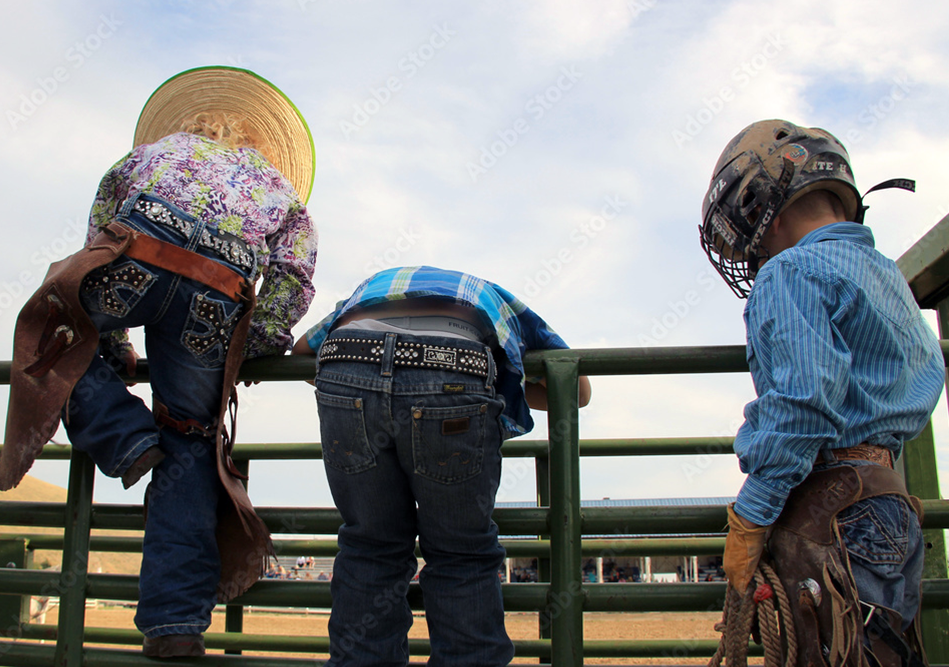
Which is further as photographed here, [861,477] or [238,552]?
[238,552]

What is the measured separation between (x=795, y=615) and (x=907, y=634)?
0.29 m

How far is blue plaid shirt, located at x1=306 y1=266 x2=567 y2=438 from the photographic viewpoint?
75.3 inches

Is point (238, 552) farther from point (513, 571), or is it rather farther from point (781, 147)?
point (513, 571)

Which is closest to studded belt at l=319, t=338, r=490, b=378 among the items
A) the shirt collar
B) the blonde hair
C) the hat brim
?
the shirt collar

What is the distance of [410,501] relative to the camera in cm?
192

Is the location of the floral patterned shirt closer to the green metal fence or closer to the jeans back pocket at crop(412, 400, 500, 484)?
the green metal fence

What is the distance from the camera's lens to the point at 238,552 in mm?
2211

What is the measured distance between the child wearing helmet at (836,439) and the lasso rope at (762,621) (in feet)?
0.07

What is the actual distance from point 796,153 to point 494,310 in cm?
93

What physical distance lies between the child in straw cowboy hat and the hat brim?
733 mm

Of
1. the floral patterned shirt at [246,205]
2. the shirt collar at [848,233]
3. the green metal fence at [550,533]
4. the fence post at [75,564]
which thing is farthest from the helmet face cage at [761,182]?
the fence post at [75,564]

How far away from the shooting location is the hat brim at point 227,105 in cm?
311

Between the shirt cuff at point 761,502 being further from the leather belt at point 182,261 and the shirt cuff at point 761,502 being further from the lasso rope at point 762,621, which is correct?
the leather belt at point 182,261

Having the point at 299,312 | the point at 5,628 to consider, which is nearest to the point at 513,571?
the point at 5,628
